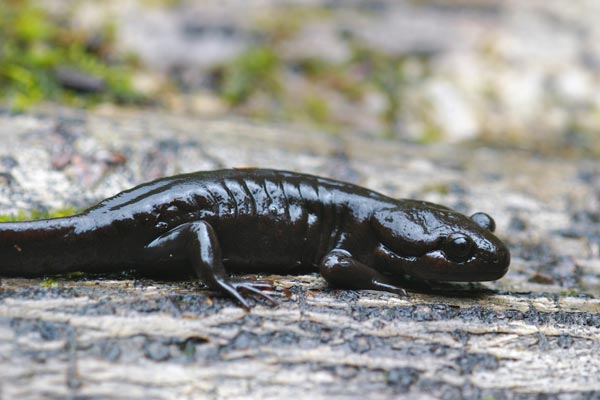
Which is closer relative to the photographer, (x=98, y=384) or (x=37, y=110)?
(x=98, y=384)

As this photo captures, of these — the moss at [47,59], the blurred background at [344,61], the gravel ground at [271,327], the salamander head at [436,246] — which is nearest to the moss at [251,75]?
the blurred background at [344,61]

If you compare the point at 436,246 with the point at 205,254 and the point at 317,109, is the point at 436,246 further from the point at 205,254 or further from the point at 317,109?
the point at 317,109

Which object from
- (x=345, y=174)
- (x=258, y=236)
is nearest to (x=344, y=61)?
(x=345, y=174)

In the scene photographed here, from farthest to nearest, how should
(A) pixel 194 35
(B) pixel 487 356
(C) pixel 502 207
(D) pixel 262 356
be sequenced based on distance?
(A) pixel 194 35 < (C) pixel 502 207 < (B) pixel 487 356 < (D) pixel 262 356

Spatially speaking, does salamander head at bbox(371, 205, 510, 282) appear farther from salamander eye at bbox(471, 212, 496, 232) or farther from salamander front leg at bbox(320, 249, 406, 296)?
salamander front leg at bbox(320, 249, 406, 296)

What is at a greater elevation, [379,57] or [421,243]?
[379,57]

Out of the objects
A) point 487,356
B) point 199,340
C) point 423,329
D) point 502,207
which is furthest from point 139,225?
point 502,207

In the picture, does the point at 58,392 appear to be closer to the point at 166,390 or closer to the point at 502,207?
the point at 166,390

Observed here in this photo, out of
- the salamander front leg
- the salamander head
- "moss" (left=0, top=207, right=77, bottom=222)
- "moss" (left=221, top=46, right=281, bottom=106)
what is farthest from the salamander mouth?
"moss" (left=221, top=46, right=281, bottom=106)
